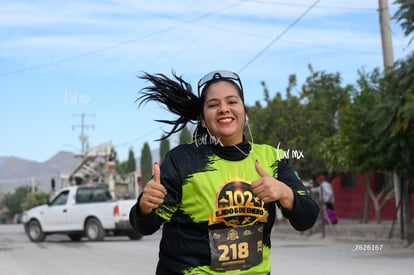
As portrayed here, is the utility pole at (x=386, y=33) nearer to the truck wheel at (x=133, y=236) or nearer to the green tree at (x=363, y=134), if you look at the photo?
the green tree at (x=363, y=134)

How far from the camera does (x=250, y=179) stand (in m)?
3.81

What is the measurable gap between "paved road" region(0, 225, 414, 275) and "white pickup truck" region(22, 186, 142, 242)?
3.01 m

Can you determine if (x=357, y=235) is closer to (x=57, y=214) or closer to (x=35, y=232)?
(x=57, y=214)

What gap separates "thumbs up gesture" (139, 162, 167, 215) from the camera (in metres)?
3.60

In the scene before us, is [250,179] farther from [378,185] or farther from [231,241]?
[378,185]

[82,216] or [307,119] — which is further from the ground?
[307,119]

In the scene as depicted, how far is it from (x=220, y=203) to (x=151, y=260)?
1162 cm

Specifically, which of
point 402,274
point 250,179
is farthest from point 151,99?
point 402,274

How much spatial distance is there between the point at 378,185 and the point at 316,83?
16.7ft

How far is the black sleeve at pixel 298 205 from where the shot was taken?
12.2 feet

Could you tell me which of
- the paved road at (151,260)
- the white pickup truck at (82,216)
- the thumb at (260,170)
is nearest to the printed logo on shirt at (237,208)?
the thumb at (260,170)

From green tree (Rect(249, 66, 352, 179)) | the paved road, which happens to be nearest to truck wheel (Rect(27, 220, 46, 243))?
the paved road

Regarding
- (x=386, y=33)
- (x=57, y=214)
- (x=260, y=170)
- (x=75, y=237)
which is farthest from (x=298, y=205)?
(x=75, y=237)

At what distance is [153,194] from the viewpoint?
3.60 meters
